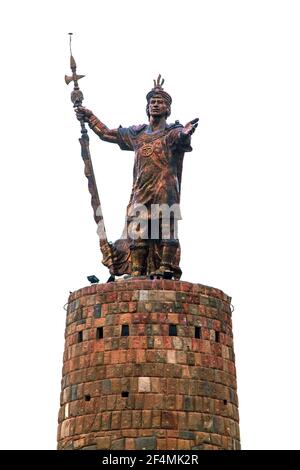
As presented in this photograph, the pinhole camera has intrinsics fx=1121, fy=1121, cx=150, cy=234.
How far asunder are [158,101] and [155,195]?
2.43 meters

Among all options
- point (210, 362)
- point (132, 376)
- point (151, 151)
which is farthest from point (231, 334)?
point (151, 151)

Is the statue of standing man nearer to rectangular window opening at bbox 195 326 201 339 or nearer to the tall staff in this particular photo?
the tall staff

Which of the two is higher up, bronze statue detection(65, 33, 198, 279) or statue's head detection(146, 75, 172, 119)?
statue's head detection(146, 75, 172, 119)

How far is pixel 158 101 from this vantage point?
27.6 metres

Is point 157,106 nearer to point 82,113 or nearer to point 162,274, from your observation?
point 82,113

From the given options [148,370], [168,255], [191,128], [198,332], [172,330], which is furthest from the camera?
[191,128]

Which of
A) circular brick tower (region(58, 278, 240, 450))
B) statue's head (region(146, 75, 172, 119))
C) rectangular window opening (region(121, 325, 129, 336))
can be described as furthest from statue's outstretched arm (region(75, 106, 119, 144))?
rectangular window opening (region(121, 325, 129, 336))

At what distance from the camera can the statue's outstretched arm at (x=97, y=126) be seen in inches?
1109

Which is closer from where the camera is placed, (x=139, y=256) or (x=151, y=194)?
(x=139, y=256)


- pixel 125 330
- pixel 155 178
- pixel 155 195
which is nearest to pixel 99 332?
pixel 125 330

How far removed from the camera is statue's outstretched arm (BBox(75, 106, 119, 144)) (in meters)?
28.2

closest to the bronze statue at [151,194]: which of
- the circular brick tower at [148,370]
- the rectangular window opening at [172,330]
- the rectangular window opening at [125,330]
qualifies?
the circular brick tower at [148,370]
